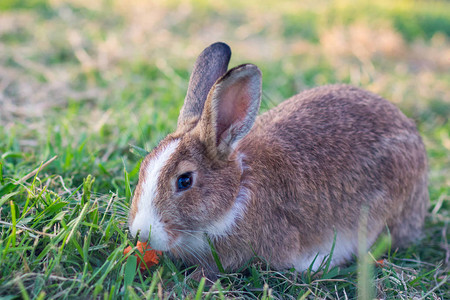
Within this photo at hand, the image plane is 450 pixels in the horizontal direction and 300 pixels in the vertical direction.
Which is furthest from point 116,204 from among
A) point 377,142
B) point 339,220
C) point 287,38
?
point 287,38

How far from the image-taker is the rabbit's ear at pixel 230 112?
302cm

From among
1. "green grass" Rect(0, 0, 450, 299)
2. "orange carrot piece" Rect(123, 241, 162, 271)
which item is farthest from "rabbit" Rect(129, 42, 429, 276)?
"green grass" Rect(0, 0, 450, 299)

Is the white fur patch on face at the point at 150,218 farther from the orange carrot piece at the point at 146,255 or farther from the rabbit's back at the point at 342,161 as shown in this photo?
the rabbit's back at the point at 342,161

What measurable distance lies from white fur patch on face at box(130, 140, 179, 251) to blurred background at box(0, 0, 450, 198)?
1.03 m

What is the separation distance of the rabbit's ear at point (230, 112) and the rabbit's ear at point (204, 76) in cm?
48

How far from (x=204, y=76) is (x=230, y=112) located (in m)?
0.59

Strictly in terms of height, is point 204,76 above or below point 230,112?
above

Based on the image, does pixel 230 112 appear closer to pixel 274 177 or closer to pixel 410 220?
pixel 274 177

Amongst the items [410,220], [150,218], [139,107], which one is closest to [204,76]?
[150,218]

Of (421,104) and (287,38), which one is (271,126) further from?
(287,38)

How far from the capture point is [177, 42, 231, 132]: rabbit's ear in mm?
3605

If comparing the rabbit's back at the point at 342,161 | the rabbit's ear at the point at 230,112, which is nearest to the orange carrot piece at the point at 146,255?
the rabbit's ear at the point at 230,112

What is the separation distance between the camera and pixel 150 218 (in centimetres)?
288

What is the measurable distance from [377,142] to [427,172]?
868 mm
